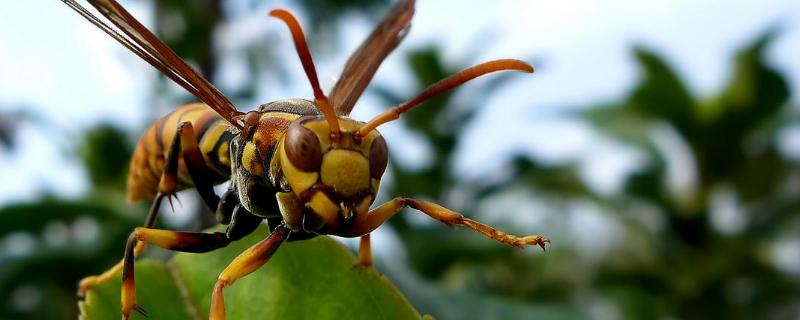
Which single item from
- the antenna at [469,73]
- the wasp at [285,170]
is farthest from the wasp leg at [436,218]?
the antenna at [469,73]

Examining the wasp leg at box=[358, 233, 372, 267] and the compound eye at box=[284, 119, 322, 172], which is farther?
the compound eye at box=[284, 119, 322, 172]

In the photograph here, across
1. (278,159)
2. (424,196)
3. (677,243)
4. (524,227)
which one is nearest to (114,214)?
(424,196)

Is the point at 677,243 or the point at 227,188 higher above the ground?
the point at 677,243

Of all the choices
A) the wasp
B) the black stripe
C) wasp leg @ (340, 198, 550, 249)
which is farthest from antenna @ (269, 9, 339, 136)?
the black stripe

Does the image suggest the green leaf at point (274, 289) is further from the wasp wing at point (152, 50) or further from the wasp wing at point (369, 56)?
the wasp wing at point (369, 56)

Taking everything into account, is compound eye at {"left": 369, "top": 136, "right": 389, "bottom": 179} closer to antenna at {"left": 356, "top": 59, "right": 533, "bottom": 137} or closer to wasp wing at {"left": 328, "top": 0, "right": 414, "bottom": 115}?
antenna at {"left": 356, "top": 59, "right": 533, "bottom": 137}

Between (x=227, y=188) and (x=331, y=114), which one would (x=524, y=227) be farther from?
(x=331, y=114)

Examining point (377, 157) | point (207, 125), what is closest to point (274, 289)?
point (377, 157)
